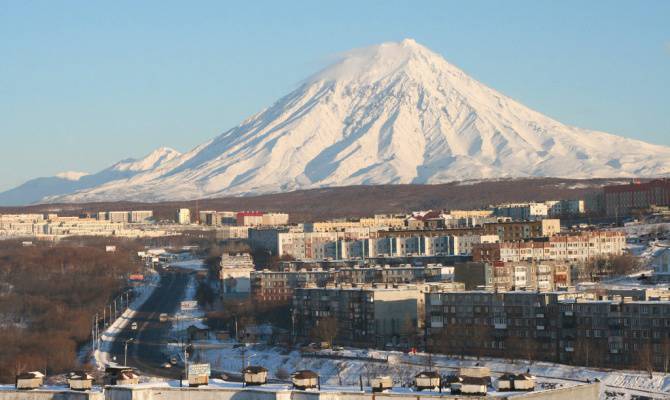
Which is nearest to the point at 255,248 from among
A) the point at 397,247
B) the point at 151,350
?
the point at 397,247

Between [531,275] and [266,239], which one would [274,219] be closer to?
[266,239]

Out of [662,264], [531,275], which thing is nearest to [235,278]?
[531,275]

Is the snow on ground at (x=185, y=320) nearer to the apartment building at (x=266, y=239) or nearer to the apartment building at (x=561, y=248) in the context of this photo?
the apartment building at (x=561, y=248)

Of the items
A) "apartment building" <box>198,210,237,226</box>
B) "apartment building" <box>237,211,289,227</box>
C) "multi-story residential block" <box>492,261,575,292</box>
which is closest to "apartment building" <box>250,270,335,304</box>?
"multi-story residential block" <box>492,261,575,292</box>

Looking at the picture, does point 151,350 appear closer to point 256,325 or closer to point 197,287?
point 256,325

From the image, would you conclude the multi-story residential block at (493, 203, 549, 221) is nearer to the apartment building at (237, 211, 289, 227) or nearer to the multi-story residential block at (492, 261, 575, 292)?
the apartment building at (237, 211, 289, 227)

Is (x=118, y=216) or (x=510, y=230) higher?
(x=118, y=216)

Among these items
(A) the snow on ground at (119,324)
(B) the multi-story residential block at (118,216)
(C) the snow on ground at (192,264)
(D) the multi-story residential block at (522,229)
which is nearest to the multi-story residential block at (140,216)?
(B) the multi-story residential block at (118,216)
